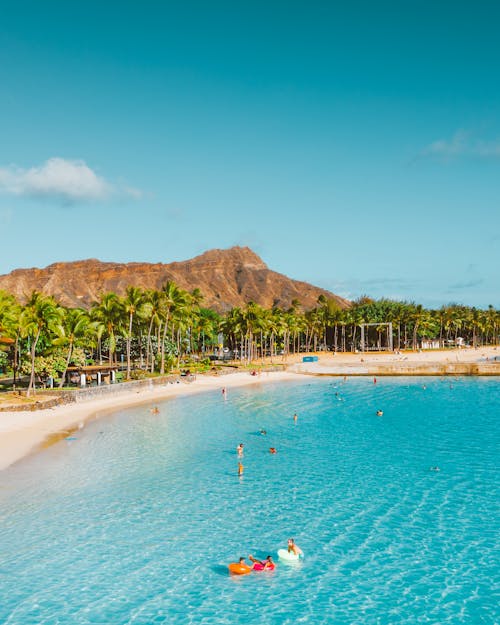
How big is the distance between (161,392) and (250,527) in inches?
1736

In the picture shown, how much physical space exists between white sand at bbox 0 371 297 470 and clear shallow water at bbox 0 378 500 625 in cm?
184

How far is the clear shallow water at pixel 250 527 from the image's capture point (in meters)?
16.5

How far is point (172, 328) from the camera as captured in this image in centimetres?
9412

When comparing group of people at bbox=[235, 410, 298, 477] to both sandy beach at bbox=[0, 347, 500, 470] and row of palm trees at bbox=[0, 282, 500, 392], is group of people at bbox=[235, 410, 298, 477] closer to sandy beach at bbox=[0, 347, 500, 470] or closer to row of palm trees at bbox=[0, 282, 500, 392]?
sandy beach at bbox=[0, 347, 500, 470]

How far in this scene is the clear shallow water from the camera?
16.5 meters

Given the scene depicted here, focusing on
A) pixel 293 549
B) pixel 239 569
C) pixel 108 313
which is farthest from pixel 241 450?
pixel 108 313

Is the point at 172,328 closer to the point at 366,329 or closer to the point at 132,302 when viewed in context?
the point at 132,302

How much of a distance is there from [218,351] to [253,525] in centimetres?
12089

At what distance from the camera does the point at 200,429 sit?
4272 centimetres

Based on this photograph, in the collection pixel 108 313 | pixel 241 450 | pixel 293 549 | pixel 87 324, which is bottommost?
pixel 293 549

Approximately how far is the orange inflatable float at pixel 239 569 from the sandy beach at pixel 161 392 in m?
17.6

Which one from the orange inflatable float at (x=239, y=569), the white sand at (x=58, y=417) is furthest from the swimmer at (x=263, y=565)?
the white sand at (x=58, y=417)

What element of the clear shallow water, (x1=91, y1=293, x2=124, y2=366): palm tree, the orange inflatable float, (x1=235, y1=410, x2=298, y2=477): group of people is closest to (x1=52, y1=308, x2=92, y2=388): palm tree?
(x1=91, y1=293, x2=124, y2=366): palm tree

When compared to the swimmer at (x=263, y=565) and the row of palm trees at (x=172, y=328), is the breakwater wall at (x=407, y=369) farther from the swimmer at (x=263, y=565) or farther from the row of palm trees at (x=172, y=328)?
the swimmer at (x=263, y=565)
